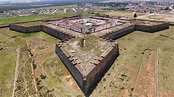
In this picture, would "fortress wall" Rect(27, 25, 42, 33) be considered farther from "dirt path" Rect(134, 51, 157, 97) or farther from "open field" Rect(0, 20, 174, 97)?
"dirt path" Rect(134, 51, 157, 97)

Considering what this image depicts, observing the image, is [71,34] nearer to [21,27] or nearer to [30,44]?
[30,44]

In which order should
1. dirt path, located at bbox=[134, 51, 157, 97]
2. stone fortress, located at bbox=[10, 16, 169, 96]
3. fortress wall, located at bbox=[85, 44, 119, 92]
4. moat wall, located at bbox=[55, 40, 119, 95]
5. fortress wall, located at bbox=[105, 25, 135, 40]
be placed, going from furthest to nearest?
fortress wall, located at bbox=[105, 25, 135, 40] < stone fortress, located at bbox=[10, 16, 169, 96] < fortress wall, located at bbox=[85, 44, 119, 92] < moat wall, located at bbox=[55, 40, 119, 95] < dirt path, located at bbox=[134, 51, 157, 97]

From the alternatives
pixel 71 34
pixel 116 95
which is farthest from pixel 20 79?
pixel 71 34

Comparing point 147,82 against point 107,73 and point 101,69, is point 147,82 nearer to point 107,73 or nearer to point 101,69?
point 107,73

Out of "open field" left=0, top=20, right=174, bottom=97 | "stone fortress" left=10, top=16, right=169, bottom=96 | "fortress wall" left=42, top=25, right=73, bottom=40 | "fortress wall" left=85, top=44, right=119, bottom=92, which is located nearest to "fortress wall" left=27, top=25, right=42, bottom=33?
"fortress wall" left=42, top=25, right=73, bottom=40

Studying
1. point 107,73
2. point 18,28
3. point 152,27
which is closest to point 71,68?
point 107,73

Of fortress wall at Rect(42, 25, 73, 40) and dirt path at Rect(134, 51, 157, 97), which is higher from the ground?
fortress wall at Rect(42, 25, 73, 40)
